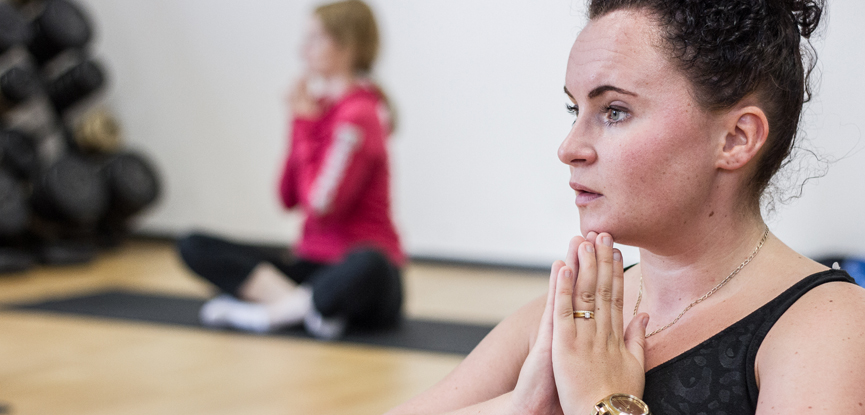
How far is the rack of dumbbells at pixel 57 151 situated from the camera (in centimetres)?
405

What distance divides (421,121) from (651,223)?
375 centimetres

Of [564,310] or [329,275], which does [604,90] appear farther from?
→ [329,275]

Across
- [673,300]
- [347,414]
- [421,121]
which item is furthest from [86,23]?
[673,300]

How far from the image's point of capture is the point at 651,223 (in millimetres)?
827

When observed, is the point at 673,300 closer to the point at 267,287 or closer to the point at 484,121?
the point at 267,287

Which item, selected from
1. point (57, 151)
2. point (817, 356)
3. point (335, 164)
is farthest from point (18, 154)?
point (817, 356)

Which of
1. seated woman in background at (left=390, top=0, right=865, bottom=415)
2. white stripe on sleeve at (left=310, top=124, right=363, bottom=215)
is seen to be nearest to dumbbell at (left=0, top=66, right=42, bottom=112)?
white stripe on sleeve at (left=310, top=124, right=363, bottom=215)

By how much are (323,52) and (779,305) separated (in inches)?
87.0

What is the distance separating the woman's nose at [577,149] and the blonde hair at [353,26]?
2.04m

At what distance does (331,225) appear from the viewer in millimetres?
2975

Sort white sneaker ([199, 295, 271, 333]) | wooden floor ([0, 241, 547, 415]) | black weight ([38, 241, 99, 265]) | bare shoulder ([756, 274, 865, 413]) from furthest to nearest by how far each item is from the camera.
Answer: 1. black weight ([38, 241, 99, 265])
2. white sneaker ([199, 295, 271, 333])
3. wooden floor ([0, 241, 547, 415])
4. bare shoulder ([756, 274, 865, 413])

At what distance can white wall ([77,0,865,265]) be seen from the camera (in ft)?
13.5

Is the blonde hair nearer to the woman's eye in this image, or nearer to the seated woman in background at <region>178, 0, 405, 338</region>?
the seated woman in background at <region>178, 0, 405, 338</region>

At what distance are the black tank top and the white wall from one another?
7.75ft
